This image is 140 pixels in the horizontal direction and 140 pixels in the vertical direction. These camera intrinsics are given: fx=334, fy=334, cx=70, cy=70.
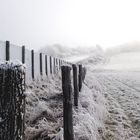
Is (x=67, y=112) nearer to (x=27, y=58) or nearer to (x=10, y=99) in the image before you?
(x=10, y=99)

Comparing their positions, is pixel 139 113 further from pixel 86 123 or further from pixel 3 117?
pixel 3 117

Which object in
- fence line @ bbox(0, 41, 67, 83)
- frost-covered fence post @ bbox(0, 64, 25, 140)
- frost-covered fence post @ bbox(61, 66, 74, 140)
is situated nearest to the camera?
frost-covered fence post @ bbox(0, 64, 25, 140)

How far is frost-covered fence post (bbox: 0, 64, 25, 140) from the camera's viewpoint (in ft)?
7.42

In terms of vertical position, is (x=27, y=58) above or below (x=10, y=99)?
above

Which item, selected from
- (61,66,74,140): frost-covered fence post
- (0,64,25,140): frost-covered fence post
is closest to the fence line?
(61,66,74,140): frost-covered fence post

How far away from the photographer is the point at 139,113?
35.8 ft

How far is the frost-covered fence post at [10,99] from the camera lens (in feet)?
7.42

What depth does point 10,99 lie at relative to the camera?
229 cm

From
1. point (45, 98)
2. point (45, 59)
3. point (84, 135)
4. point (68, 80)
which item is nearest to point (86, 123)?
point (84, 135)

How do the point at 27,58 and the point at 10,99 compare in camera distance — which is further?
the point at 27,58

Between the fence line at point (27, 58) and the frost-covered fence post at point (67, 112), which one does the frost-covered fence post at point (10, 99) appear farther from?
the fence line at point (27, 58)

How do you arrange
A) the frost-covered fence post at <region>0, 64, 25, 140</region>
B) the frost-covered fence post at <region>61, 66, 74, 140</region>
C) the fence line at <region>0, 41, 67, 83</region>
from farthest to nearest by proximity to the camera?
1. the fence line at <region>0, 41, 67, 83</region>
2. the frost-covered fence post at <region>61, 66, 74, 140</region>
3. the frost-covered fence post at <region>0, 64, 25, 140</region>

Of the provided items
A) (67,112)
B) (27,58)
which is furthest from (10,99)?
(27,58)

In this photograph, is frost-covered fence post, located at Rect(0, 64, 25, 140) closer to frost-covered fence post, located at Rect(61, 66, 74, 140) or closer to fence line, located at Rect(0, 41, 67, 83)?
frost-covered fence post, located at Rect(61, 66, 74, 140)
